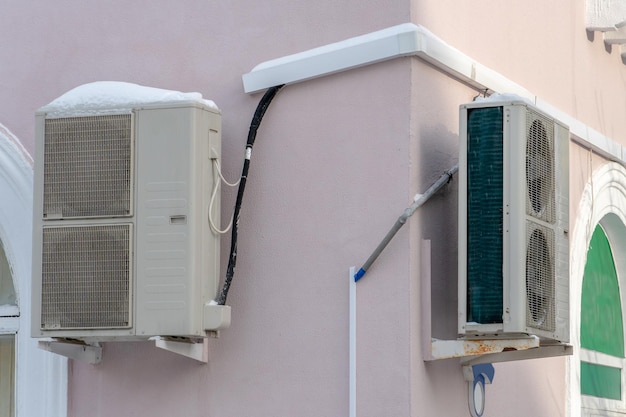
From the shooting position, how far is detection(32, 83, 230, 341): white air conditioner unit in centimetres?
621

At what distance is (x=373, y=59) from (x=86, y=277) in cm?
160

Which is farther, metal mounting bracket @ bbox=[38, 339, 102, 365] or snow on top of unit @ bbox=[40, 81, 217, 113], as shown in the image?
metal mounting bracket @ bbox=[38, 339, 102, 365]

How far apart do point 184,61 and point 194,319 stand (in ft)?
4.66

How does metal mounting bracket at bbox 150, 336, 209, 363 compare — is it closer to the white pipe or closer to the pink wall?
the pink wall

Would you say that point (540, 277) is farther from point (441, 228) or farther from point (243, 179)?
point (243, 179)

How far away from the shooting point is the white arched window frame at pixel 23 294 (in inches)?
274

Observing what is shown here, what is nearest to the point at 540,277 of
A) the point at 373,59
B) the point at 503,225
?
the point at 503,225

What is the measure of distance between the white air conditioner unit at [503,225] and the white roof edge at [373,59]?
0.38 meters

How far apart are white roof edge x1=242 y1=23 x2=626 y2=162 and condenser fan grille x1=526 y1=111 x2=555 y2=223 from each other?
0.53 m

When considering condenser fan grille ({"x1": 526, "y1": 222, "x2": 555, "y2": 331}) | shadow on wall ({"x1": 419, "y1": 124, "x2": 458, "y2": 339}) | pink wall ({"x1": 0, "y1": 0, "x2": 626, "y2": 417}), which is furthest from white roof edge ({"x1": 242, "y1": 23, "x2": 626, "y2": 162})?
condenser fan grille ({"x1": 526, "y1": 222, "x2": 555, "y2": 331})

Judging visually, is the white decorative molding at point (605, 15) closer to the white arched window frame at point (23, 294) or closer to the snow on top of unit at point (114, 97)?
the snow on top of unit at point (114, 97)

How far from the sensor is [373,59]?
6.34 m

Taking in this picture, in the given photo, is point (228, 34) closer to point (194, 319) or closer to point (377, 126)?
point (377, 126)

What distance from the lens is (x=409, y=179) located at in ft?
20.3
